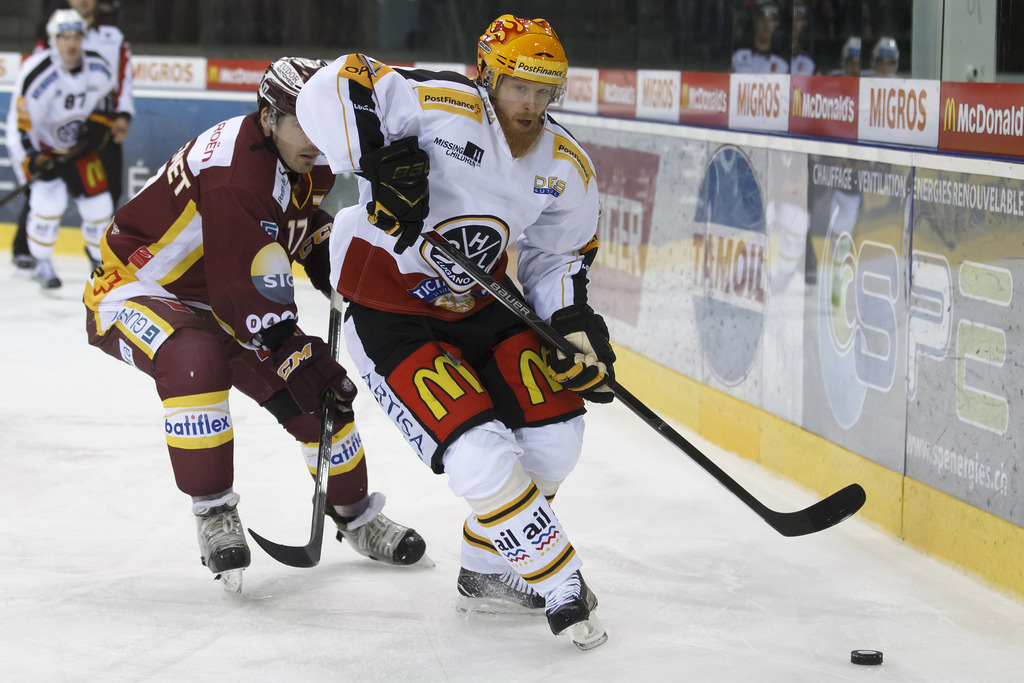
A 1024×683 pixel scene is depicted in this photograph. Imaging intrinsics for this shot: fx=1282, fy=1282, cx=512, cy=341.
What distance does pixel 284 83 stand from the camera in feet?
7.96

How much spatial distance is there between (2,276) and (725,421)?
14.0 ft

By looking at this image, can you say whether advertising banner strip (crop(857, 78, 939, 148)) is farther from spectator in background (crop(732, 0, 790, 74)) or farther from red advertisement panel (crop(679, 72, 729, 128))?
red advertisement panel (crop(679, 72, 729, 128))

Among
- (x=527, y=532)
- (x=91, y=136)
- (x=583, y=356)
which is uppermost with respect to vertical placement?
(x=91, y=136)

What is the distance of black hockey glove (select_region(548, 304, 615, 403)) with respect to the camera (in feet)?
7.48

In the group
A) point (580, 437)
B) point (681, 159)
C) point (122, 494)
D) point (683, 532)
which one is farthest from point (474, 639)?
point (681, 159)

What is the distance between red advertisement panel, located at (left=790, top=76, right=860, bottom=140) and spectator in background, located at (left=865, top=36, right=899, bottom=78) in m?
0.08

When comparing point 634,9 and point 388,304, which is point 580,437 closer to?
point 388,304

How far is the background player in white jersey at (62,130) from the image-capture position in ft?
20.7

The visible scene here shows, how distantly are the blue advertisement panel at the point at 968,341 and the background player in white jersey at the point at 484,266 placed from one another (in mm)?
844

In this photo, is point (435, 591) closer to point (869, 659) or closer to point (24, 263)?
point (869, 659)

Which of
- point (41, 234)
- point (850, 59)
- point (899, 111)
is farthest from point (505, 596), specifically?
point (41, 234)

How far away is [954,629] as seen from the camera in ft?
7.86

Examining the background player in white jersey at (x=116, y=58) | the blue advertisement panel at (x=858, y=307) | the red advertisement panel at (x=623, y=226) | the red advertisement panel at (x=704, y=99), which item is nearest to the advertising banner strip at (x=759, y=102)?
the red advertisement panel at (x=704, y=99)

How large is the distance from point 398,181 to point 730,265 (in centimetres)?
191
